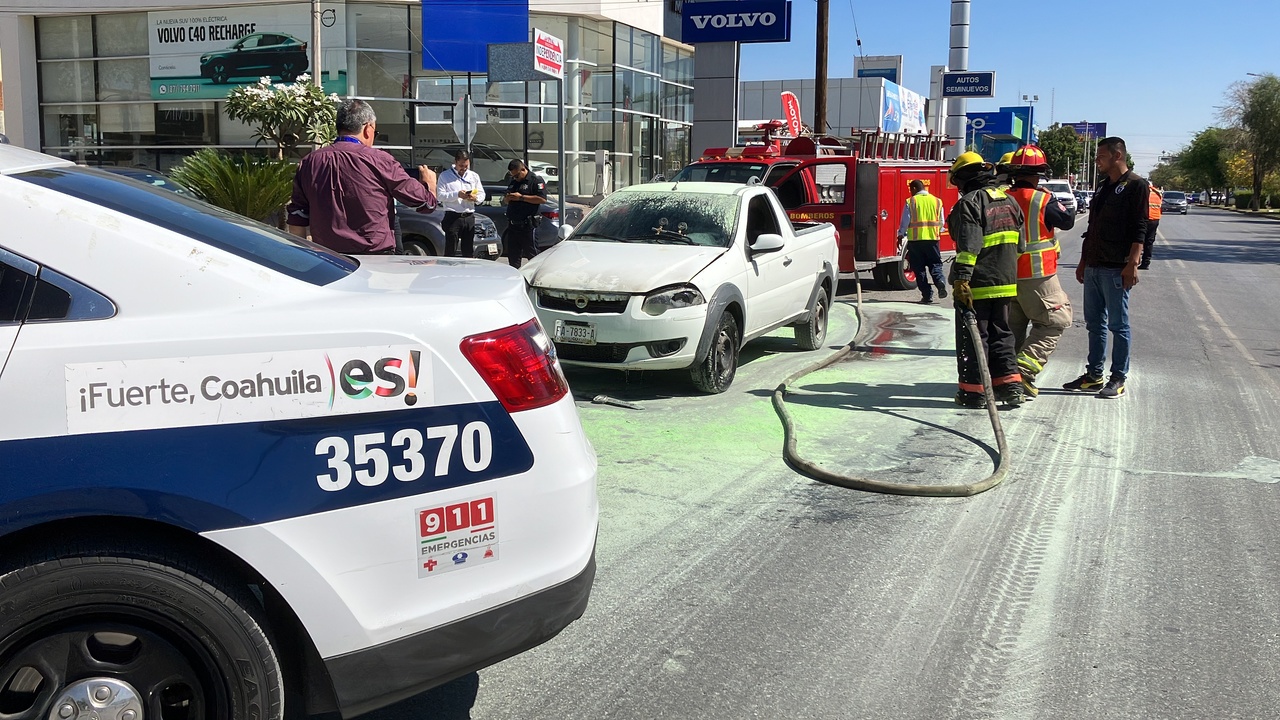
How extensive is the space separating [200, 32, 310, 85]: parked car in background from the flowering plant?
27.6 ft

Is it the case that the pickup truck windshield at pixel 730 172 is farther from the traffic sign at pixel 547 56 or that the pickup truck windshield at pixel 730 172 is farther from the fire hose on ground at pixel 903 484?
the fire hose on ground at pixel 903 484

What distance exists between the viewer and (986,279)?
7.68m

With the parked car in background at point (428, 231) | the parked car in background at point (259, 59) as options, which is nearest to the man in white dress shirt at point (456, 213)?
the parked car in background at point (428, 231)

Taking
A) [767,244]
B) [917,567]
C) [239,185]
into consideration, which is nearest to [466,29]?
[239,185]

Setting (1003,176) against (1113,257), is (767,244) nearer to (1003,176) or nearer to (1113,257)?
(1003,176)

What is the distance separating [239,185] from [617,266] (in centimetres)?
730

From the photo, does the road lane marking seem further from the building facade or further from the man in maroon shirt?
the building facade

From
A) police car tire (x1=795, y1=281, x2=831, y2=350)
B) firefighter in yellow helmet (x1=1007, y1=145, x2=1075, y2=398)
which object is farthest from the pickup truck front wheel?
firefighter in yellow helmet (x1=1007, y1=145, x2=1075, y2=398)

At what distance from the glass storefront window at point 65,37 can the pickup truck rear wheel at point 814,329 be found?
2761 centimetres

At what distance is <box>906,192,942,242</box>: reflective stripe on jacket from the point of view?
14172 mm

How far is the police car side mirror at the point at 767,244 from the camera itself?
8562 millimetres

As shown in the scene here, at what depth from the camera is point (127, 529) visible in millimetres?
2449

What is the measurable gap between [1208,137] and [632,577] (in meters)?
135

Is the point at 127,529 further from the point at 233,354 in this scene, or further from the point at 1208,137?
the point at 1208,137
